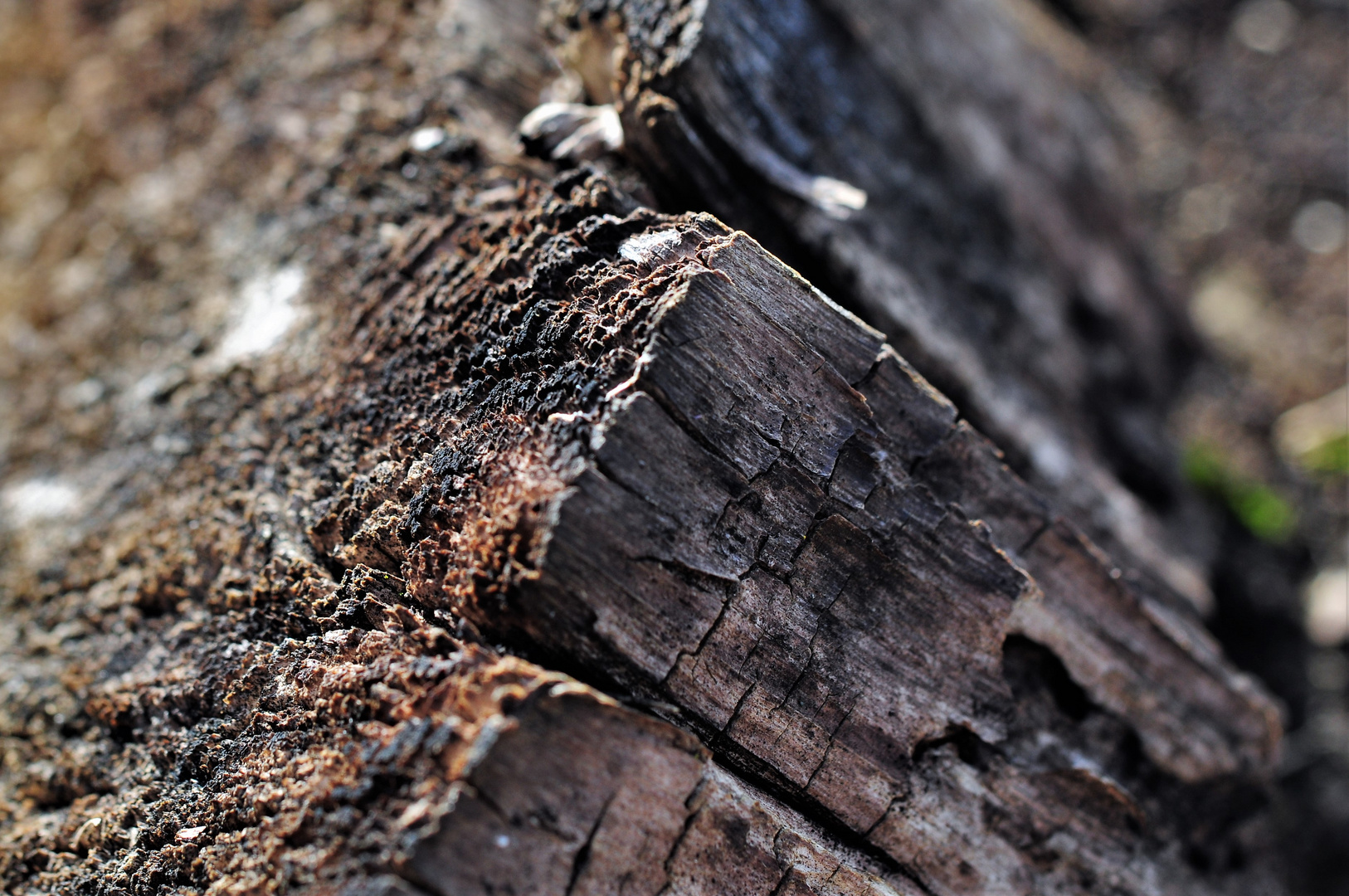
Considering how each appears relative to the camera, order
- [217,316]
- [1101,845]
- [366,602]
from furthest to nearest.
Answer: [217,316], [1101,845], [366,602]

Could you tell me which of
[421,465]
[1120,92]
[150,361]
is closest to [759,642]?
[421,465]

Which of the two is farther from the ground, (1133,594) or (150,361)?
(1133,594)

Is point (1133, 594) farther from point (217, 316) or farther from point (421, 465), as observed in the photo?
point (217, 316)

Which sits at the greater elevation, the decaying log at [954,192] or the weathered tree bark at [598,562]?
the decaying log at [954,192]

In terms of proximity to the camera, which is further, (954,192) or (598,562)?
(954,192)

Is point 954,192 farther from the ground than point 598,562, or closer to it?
farther from the ground

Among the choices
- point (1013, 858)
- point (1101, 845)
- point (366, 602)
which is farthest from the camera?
point (1101, 845)

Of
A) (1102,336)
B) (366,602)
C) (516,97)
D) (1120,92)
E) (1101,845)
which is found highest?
(1120,92)

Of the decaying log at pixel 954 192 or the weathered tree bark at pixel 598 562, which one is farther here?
the decaying log at pixel 954 192
